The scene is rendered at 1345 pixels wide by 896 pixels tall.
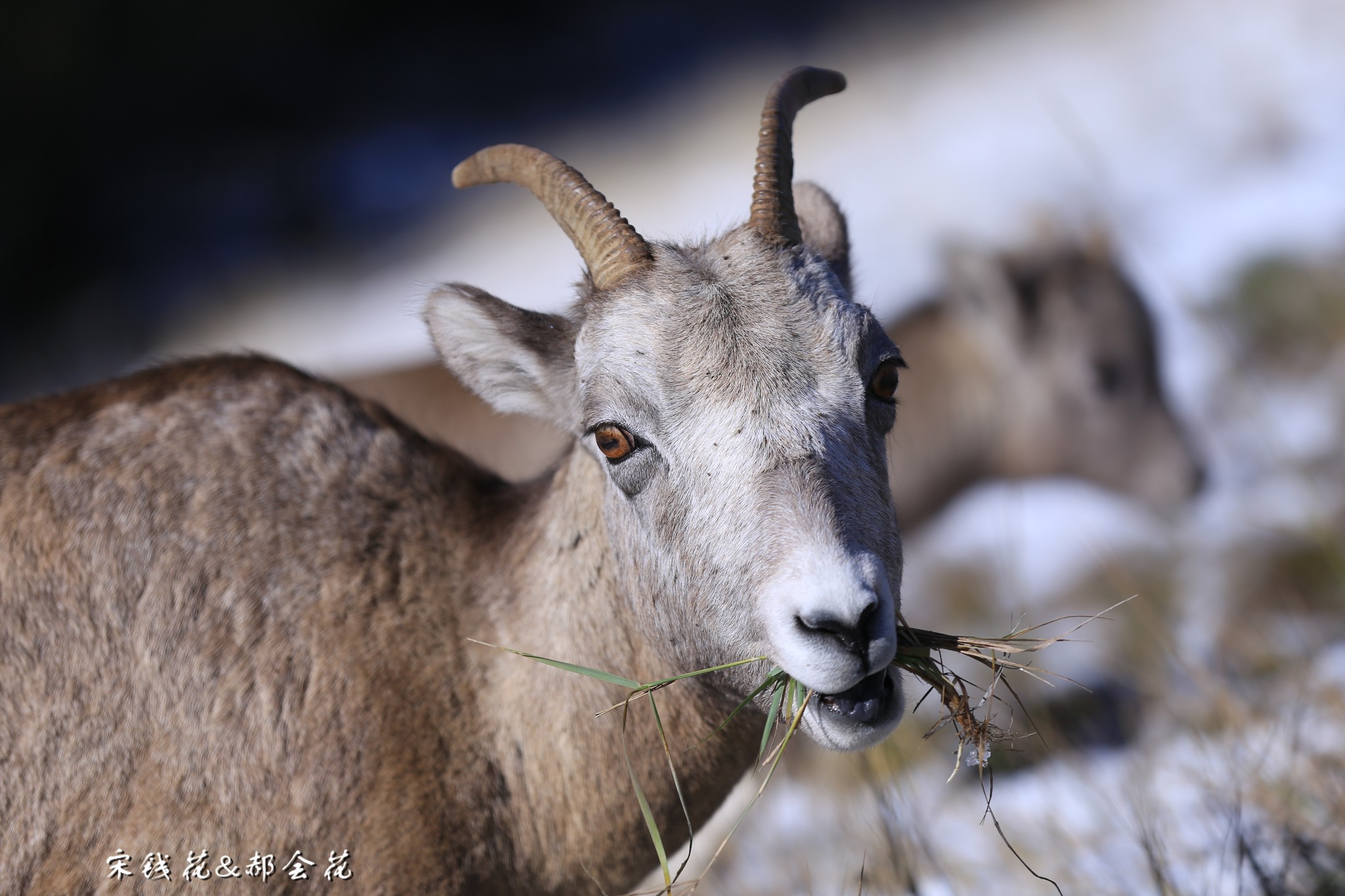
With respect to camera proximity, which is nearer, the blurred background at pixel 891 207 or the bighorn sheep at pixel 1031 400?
the bighorn sheep at pixel 1031 400

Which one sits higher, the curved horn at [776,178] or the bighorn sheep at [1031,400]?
the curved horn at [776,178]

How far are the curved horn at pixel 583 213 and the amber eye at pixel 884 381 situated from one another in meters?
0.71

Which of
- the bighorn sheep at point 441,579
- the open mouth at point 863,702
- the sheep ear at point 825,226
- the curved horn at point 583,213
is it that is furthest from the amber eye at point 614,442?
the sheep ear at point 825,226

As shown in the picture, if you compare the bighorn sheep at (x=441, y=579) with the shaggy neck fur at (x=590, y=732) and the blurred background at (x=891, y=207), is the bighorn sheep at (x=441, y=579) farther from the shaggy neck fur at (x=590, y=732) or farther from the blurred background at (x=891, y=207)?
the blurred background at (x=891, y=207)

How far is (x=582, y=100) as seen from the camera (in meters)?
11.1

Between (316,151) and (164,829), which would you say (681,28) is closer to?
(316,151)

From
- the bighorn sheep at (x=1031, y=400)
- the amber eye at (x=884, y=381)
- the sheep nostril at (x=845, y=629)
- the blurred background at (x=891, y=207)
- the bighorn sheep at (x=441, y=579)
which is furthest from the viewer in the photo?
the blurred background at (x=891, y=207)

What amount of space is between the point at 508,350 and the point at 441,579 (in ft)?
2.47

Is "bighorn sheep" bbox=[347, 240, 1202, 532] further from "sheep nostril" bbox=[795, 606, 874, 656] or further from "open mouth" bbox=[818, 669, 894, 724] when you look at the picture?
"sheep nostril" bbox=[795, 606, 874, 656]

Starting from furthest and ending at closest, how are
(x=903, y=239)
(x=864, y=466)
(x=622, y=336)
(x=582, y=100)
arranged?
(x=582, y=100), (x=903, y=239), (x=622, y=336), (x=864, y=466)

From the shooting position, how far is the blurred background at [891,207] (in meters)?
7.71

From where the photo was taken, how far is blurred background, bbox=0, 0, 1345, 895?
7.71 m

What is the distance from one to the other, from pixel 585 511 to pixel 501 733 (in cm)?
70

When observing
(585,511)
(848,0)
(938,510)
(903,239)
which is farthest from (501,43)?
(585,511)
